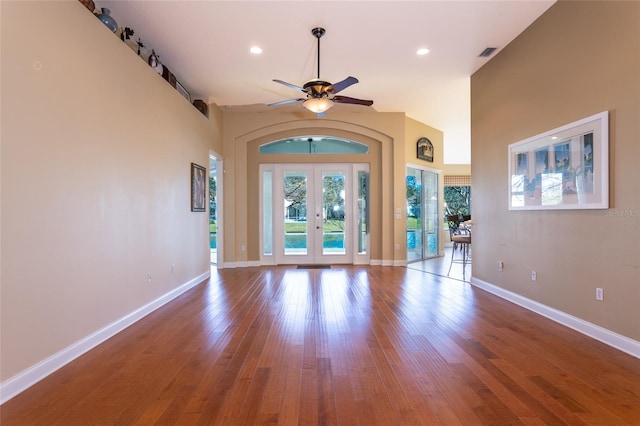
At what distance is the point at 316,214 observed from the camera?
23.2 feet

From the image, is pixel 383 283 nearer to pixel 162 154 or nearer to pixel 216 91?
pixel 162 154

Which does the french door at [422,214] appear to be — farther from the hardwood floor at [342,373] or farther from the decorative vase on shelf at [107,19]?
the decorative vase on shelf at [107,19]

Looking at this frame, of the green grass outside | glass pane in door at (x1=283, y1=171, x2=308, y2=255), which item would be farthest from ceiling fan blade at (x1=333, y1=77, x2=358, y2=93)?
the green grass outside

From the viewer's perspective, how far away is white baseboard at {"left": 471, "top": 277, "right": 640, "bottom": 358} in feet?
8.27

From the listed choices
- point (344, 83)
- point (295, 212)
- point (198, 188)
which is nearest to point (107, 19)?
point (344, 83)

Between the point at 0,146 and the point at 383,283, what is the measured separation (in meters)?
4.52

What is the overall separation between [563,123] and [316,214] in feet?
15.3

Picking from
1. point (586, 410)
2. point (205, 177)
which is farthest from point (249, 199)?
point (586, 410)

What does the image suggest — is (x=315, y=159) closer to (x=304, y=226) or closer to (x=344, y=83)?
(x=304, y=226)

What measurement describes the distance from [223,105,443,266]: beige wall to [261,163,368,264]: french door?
22cm

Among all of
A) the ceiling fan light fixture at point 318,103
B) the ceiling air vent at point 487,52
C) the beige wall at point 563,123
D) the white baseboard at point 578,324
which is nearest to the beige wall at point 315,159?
the beige wall at point 563,123

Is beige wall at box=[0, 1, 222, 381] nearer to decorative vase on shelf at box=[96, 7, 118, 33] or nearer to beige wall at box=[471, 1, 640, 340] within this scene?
decorative vase on shelf at box=[96, 7, 118, 33]

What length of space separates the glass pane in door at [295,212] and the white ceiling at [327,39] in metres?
1.92

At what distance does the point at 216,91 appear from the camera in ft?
18.0
